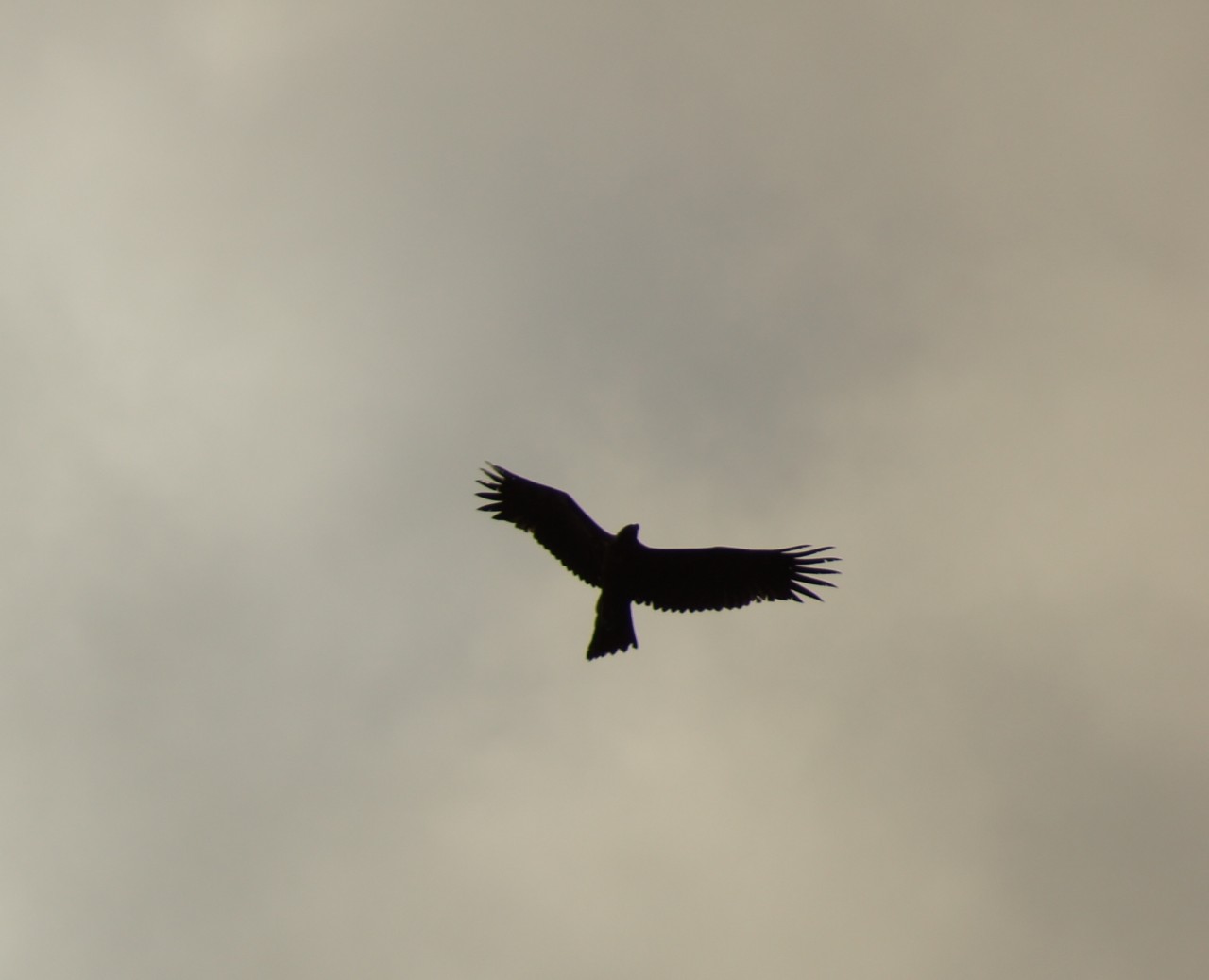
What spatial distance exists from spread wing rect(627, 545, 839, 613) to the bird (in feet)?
0.05

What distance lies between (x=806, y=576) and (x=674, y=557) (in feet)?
7.02

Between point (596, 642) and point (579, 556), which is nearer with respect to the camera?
point (596, 642)

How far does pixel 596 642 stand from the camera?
43.7 feet

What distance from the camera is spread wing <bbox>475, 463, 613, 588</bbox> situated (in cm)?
1412

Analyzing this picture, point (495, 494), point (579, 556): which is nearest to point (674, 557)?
point (579, 556)

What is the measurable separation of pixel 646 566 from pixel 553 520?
1.68 meters

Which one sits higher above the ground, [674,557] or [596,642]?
[674,557]

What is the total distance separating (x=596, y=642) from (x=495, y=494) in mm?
2983

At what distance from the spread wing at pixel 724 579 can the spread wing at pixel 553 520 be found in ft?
2.58

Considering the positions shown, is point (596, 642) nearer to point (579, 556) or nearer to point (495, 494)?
point (579, 556)

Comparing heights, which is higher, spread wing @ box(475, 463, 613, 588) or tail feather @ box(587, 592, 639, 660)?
spread wing @ box(475, 463, 613, 588)

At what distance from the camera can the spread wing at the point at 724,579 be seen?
13.9 meters

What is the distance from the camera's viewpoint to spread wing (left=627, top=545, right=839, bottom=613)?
1391 centimetres

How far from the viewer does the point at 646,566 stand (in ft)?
45.1
